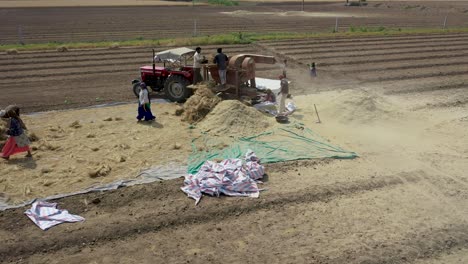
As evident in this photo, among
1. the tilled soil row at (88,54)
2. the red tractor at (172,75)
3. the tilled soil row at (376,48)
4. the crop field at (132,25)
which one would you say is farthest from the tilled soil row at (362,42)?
the red tractor at (172,75)

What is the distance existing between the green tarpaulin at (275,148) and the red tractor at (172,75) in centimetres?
351

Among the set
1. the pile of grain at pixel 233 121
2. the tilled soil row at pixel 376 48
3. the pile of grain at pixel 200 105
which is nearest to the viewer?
the pile of grain at pixel 233 121

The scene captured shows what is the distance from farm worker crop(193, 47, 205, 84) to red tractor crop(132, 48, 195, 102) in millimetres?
252

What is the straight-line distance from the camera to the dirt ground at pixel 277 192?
7.09m

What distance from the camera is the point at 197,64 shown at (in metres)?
14.2

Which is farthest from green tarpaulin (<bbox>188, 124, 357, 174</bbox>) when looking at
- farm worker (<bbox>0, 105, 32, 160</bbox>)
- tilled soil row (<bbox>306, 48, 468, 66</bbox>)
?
tilled soil row (<bbox>306, 48, 468, 66</bbox>)

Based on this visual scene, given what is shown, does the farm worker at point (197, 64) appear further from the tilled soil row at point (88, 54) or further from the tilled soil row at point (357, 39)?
the tilled soil row at point (357, 39)

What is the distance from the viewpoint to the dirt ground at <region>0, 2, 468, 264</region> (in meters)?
7.09

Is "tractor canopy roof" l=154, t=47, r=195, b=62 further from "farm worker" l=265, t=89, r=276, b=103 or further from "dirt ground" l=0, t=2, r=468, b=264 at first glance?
"farm worker" l=265, t=89, r=276, b=103

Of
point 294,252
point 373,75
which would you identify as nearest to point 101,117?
point 294,252

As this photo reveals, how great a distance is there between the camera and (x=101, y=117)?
1368cm

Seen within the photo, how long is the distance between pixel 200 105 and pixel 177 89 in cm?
218

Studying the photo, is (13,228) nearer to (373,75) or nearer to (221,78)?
(221,78)

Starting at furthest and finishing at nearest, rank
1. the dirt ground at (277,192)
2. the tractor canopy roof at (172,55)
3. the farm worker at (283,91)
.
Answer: the tractor canopy roof at (172,55) < the farm worker at (283,91) < the dirt ground at (277,192)
